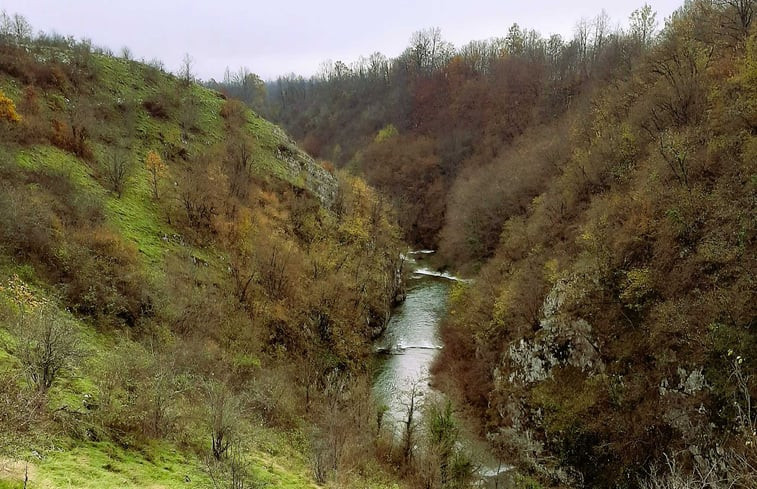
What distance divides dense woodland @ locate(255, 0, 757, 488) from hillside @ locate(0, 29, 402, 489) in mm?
10058

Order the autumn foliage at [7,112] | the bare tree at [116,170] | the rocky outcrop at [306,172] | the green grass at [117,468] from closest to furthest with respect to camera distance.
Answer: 1. the green grass at [117,468]
2. the autumn foliage at [7,112]
3. the bare tree at [116,170]
4. the rocky outcrop at [306,172]

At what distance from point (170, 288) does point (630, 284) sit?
26.3 m

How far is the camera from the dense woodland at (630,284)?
70.6 feet

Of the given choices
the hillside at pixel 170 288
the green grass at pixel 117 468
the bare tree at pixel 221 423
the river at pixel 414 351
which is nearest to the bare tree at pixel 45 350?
the hillside at pixel 170 288

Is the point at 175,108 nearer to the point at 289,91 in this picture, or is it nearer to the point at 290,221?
the point at 290,221

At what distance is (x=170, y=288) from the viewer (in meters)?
26.0

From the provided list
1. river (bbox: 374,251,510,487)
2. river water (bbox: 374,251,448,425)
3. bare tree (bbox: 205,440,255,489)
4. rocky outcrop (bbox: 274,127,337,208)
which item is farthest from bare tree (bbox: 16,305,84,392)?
rocky outcrop (bbox: 274,127,337,208)

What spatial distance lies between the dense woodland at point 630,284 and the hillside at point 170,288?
1006 centimetres

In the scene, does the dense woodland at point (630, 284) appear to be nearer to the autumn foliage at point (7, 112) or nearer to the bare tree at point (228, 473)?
the bare tree at point (228, 473)

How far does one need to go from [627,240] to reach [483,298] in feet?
41.2

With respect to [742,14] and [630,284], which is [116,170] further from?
[742,14]

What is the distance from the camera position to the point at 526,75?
87.9m

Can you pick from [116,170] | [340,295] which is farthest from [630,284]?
[116,170]

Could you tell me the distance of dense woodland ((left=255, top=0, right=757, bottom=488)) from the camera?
21.5m
